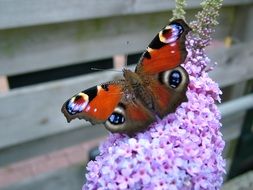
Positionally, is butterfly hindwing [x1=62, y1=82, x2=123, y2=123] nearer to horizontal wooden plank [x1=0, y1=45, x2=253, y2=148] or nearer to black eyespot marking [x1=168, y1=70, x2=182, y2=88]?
black eyespot marking [x1=168, y1=70, x2=182, y2=88]

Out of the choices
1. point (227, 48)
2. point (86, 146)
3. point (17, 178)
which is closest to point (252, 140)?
point (227, 48)

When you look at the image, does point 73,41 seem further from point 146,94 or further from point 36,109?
point 146,94

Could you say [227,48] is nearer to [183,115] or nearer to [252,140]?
[252,140]

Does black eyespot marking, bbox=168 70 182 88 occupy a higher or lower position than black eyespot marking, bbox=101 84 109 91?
higher

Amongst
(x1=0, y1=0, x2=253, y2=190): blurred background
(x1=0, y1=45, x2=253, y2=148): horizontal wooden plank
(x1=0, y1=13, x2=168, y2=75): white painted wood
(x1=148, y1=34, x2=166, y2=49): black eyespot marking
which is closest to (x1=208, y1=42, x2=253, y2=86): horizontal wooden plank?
(x1=0, y1=0, x2=253, y2=190): blurred background

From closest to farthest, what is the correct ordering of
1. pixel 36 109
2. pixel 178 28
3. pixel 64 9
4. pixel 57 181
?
1. pixel 178 28
2. pixel 64 9
3. pixel 36 109
4. pixel 57 181

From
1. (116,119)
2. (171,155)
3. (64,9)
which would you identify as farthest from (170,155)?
(64,9)

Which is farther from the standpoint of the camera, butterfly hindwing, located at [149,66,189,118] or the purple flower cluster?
butterfly hindwing, located at [149,66,189,118]
